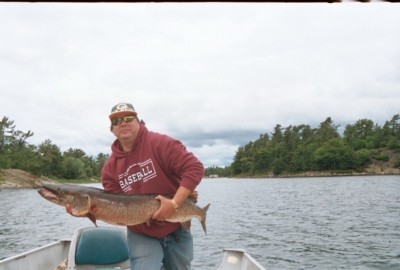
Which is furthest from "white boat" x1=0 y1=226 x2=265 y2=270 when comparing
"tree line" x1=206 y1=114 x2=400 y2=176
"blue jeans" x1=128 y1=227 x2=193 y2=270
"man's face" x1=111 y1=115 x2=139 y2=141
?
"tree line" x1=206 y1=114 x2=400 y2=176

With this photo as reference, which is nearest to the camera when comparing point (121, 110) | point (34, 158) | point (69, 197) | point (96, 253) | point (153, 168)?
point (69, 197)

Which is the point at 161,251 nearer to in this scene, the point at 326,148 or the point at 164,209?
the point at 164,209

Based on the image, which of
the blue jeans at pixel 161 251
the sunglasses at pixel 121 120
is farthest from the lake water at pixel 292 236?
the sunglasses at pixel 121 120

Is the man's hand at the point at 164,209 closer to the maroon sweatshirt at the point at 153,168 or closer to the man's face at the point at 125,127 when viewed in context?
the maroon sweatshirt at the point at 153,168

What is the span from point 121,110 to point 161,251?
5.55 ft

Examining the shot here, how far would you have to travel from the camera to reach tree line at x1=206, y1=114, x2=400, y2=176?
151m

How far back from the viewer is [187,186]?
186 inches

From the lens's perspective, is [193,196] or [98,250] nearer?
[193,196]

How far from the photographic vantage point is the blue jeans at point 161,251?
4.98m

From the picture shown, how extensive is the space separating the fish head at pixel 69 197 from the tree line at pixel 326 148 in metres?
153

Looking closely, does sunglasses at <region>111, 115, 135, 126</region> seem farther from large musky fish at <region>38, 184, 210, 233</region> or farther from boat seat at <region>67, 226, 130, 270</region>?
boat seat at <region>67, 226, 130, 270</region>

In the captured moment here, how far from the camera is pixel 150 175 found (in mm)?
4930

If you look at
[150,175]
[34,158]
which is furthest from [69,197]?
[34,158]

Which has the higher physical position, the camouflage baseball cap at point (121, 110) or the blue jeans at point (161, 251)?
the camouflage baseball cap at point (121, 110)
